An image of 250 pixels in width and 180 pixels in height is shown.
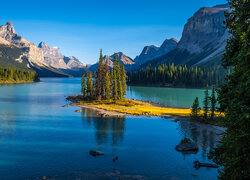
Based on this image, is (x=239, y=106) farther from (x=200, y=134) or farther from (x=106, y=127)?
(x=106, y=127)

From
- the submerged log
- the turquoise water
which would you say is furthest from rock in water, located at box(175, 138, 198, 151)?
the submerged log

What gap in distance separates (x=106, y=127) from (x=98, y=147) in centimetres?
1382

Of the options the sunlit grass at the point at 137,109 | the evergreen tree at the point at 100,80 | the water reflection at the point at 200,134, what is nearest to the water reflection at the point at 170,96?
the sunlit grass at the point at 137,109

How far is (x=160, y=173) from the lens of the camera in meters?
26.8

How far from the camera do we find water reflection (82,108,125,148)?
134ft

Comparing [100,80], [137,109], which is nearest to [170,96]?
[100,80]

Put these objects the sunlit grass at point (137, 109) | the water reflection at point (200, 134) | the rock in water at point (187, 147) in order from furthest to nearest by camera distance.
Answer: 1. the sunlit grass at point (137, 109)
2. the water reflection at point (200, 134)
3. the rock in water at point (187, 147)

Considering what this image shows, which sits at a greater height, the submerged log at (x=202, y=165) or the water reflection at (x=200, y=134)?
the water reflection at (x=200, y=134)

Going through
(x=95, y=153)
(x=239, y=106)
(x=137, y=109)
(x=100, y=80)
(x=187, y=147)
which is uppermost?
(x=100, y=80)

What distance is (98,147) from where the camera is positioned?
36.0 m

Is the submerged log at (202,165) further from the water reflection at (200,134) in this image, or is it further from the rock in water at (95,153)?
the rock in water at (95,153)

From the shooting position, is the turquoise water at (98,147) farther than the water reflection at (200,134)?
No

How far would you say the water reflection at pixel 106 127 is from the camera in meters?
40.7

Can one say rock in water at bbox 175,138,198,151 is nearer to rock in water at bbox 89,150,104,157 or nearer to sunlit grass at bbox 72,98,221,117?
rock in water at bbox 89,150,104,157
